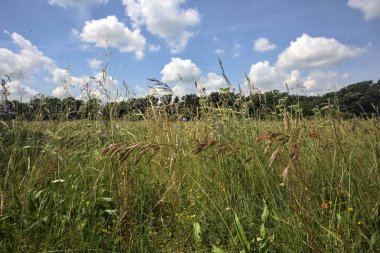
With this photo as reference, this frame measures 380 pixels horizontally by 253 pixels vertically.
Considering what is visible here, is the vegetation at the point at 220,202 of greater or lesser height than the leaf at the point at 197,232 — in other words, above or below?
above

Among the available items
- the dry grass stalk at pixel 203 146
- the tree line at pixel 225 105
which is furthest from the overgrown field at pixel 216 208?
the tree line at pixel 225 105

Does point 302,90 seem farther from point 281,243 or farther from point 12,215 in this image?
point 12,215

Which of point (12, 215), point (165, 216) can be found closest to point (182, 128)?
point (165, 216)

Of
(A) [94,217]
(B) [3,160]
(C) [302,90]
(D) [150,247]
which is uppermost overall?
(C) [302,90]

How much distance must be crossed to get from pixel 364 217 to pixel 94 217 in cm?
→ 166

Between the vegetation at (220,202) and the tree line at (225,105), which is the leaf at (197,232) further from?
the tree line at (225,105)

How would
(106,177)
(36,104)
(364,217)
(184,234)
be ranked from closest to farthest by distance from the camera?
(364,217), (184,234), (106,177), (36,104)

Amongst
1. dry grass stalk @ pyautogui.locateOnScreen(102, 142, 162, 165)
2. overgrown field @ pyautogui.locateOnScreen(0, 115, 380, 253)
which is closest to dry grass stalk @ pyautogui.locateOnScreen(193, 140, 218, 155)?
overgrown field @ pyautogui.locateOnScreen(0, 115, 380, 253)

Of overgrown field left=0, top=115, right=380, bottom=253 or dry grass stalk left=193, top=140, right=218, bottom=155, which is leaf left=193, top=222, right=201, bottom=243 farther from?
dry grass stalk left=193, top=140, right=218, bottom=155

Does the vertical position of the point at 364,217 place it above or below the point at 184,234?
above

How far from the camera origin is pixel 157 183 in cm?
292

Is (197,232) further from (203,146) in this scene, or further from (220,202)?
(203,146)

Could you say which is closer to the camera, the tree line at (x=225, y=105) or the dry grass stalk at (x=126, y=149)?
the dry grass stalk at (x=126, y=149)

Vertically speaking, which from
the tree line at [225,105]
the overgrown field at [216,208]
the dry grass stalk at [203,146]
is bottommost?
the overgrown field at [216,208]
